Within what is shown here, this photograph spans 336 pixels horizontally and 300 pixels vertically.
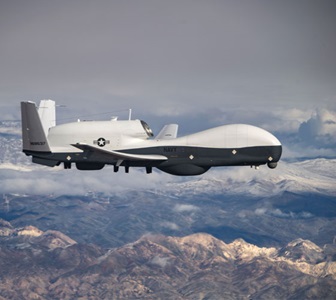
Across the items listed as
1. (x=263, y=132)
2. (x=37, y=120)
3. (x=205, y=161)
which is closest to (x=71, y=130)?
(x=37, y=120)

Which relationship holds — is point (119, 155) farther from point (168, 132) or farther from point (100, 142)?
point (168, 132)

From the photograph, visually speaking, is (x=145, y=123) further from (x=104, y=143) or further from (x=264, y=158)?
(x=264, y=158)

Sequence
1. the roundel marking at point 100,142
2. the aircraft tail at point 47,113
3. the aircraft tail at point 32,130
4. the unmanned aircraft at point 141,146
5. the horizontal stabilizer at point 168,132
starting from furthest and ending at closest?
the aircraft tail at point 47,113
the horizontal stabilizer at point 168,132
the roundel marking at point 100,142
the aircraft tail at point 32,130
the unmanned aircraft at point 141,146

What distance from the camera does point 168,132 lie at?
385 ft

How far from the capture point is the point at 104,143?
350 ft

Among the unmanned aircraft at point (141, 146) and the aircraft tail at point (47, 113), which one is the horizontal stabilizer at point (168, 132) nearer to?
the unmanned aircraft at point (141, 146)

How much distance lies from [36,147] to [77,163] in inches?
272

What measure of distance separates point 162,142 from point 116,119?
8522mm

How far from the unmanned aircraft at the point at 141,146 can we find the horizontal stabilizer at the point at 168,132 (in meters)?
7.14

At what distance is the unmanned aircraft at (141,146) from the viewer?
105 meters

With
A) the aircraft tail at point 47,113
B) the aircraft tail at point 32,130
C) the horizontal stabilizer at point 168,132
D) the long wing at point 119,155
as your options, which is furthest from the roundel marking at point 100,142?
the aircraft tail at point 47,113

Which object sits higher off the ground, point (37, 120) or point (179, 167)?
point (37, 120)

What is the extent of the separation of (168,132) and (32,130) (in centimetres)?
2344

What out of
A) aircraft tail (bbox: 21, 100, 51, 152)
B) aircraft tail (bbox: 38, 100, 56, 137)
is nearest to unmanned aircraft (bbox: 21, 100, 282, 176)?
aircraft tail (bbox: 21, 100, 51, 152)
